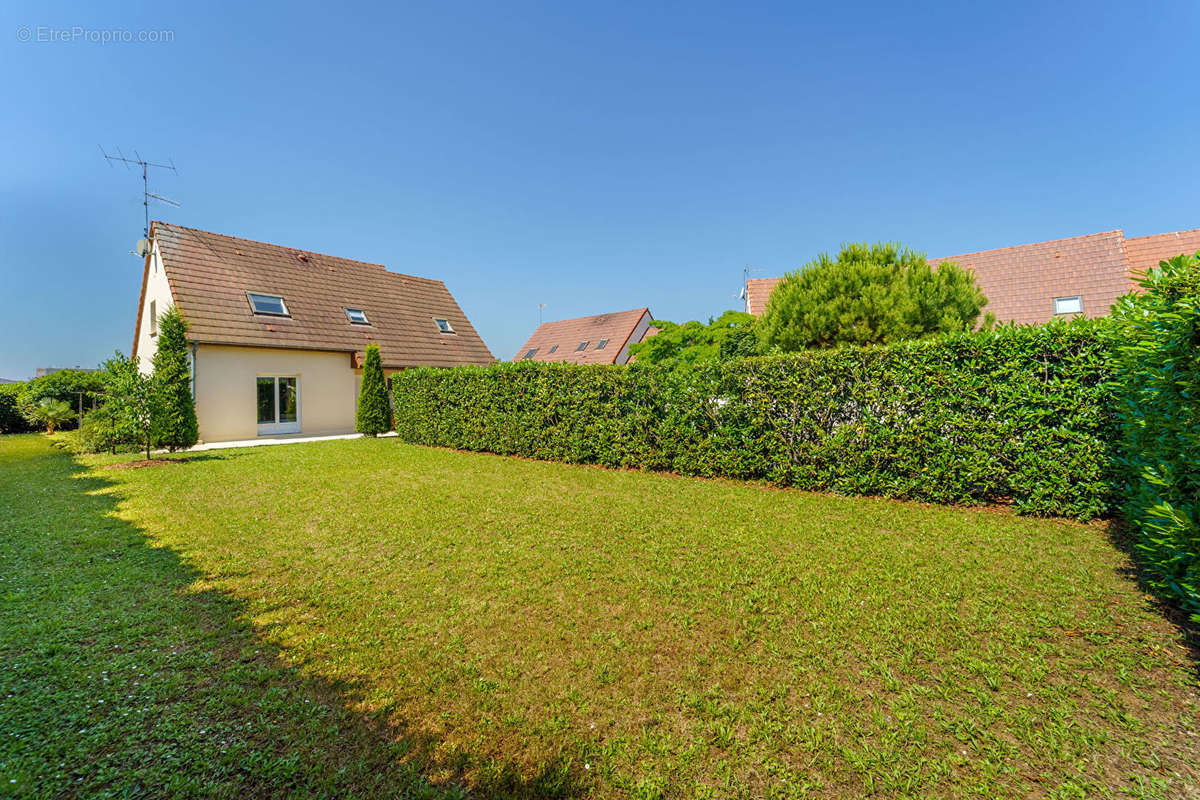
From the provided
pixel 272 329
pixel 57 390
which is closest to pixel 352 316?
pixel 272 329

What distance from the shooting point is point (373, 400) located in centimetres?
1584

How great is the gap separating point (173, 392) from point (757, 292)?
22.5 metres

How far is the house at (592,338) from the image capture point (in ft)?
109

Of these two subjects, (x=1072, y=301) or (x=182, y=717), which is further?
(x=1072, y=301)

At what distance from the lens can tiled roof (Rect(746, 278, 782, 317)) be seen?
22969mm

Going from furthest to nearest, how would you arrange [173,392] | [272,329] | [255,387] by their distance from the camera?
1. [272,329]
2. [255,387]
3. [173,392]

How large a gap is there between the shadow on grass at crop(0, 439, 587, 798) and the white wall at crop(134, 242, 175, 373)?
15.0m

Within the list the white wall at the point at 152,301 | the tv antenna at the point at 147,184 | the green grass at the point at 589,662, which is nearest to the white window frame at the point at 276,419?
the white wall at the point at 152,301

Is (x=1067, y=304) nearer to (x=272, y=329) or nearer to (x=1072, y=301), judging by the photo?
(x=1072, y=301)

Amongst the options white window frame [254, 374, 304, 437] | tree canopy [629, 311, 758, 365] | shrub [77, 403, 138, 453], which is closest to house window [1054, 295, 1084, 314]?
tree canopy [629, 311, 758, 365]

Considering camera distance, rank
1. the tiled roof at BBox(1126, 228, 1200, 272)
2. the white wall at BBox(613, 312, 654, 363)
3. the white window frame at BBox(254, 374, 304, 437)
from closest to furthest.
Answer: the white window frame at BBox(254, 374, 304, 437) < the tiled roof at BBox(1126, 228, 1200, 272) < the white wall at BBox(613, 312, 654, 363)

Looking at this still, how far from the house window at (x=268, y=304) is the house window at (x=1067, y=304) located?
27.8 metres

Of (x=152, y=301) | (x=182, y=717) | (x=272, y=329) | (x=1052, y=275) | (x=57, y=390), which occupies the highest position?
(x=1052, y=275)

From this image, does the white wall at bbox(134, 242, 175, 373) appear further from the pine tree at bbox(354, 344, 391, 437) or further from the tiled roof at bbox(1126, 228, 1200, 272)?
the tiled roof at bbox(1126, 228, 1200, 272)
